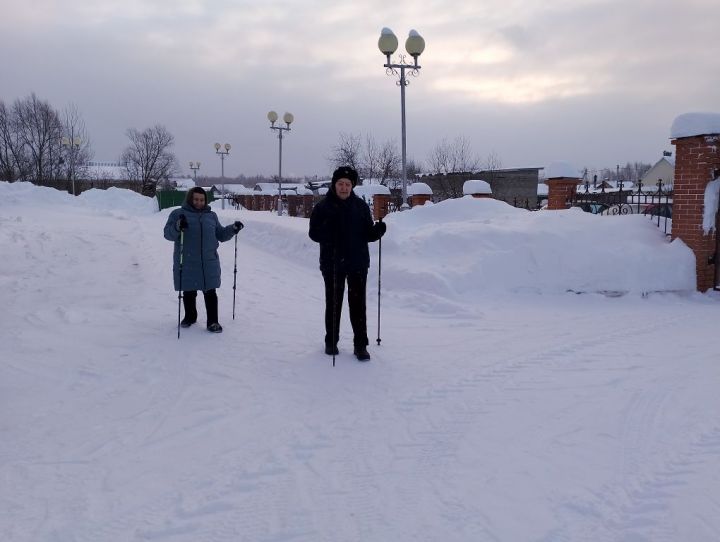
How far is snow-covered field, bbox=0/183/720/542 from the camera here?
2.87m

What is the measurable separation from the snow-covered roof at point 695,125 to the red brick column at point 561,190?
4.22 meters

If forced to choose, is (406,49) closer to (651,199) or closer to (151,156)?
(651,199)

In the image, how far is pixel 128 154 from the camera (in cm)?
6775

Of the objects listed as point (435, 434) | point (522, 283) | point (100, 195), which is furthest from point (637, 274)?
point (100, 195)

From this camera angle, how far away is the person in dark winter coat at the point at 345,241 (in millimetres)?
5270

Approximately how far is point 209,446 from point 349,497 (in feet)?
3.62

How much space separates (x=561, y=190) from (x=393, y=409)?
33.6ft

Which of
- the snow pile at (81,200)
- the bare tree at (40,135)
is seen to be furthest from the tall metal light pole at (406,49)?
the bare tree at (40,135)

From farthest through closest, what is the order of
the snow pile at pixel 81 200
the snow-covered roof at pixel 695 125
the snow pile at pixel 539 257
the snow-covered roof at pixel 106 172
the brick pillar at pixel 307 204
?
the snow-covered roof at pixel 106 172 → the snow pile at pixel 81 200 → the brick pillar at pixel 307 204 → the snow pile at pixel 539 257 → the snow-covered roof at pixel 695 125

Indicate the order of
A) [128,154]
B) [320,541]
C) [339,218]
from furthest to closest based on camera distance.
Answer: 1. [128,154]
2. [339,218]
3. [320,541]

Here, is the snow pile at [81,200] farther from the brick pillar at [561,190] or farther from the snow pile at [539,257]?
the snow pile at [539,257]

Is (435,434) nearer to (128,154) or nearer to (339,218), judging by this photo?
(339,218)

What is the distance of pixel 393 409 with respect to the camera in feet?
13.9

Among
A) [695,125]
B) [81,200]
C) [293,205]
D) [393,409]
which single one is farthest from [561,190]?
[81,200]
